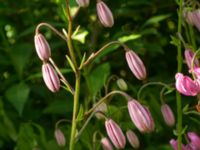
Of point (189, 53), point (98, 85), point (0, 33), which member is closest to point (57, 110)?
point (98, 85)

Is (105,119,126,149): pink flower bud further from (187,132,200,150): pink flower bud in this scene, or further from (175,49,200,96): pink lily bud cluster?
(187,132,200,150): pink flower bud

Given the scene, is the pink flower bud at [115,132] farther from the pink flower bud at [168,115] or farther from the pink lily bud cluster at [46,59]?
the pink flower bud at [168,115]

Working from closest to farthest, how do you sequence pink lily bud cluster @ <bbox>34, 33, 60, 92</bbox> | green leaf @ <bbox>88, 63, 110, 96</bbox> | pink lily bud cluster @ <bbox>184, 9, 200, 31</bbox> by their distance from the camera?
pink lily bud cluster @ <bbox>34, 33, 60, 92</bbox> < pink lily bud cluster @ <bbox>184, 9, 200, 31</bbox> < green leaf @ <bbox>88, 63, 110, 96</bbox>

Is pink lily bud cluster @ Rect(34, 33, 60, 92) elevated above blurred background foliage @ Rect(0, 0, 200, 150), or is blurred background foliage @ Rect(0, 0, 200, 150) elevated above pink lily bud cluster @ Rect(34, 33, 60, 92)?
pink lily bud cluster @ Rect(34, 33, 60, 92)

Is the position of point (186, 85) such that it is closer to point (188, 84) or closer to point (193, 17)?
point (188, 84)

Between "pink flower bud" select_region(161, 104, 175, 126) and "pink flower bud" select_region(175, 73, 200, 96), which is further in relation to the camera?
"pink flower bud" select_region(161, 104, 175, 126)

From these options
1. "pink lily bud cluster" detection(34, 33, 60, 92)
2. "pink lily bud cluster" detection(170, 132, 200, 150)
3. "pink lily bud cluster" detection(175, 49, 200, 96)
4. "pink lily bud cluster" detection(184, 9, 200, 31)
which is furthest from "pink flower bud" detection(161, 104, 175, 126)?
"pink lily bud cluster" detection(34, 33, 60, 92)

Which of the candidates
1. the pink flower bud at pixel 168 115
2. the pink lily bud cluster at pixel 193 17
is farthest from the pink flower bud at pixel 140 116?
the pink lily bud cluster at pixel 193 17

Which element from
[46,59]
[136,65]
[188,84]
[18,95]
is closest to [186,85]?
[188,84]

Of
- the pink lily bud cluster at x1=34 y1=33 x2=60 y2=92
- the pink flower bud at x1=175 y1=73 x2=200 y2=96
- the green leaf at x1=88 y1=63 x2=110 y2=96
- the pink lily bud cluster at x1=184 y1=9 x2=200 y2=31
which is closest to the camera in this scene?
the pink lily bud cluster at x1=34 y1=33 x2=60 y2=92
